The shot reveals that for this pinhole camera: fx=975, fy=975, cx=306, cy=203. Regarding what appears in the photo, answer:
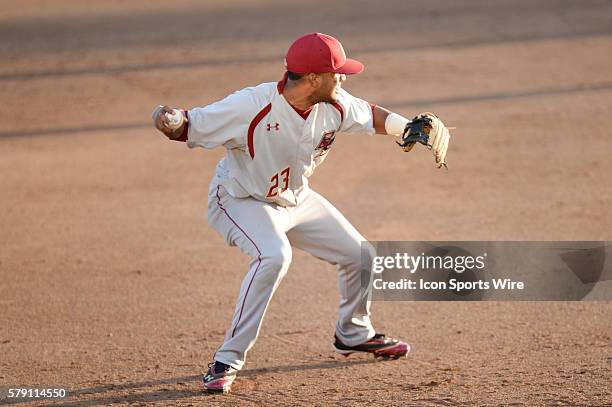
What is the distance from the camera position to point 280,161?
5215 mm

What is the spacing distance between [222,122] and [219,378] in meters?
1.36

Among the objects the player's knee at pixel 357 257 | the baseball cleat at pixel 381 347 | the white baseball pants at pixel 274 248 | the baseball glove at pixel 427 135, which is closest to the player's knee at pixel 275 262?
the white baseball pants at pixel 274 248

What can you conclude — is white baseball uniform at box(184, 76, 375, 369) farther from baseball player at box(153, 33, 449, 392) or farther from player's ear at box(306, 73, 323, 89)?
player's ear at box(306, 73, 323, 89)

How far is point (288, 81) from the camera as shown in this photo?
17.1 ft

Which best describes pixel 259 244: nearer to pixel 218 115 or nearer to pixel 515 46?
pixel 218 115

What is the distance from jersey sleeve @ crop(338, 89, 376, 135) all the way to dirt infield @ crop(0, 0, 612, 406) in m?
1.38

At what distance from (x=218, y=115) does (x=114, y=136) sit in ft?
19.4

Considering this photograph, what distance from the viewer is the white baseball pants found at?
512 centimetres

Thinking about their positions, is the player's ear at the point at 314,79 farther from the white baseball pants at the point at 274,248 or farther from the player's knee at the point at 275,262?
the player's knee at the point at 275,262

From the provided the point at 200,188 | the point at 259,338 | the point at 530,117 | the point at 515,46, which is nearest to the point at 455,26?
the point at 515,46

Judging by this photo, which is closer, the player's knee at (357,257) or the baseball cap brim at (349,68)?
the baseball cap brim at (349,68)

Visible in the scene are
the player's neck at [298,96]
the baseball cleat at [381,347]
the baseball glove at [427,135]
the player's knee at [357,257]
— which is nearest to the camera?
the player's neck at [298,96]

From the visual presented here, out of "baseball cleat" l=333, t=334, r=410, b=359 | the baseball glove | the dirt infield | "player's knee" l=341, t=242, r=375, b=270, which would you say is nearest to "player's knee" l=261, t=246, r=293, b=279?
"player's knee" l=341, t=242, r=375, b=270

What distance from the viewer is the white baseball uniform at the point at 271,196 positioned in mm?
5094
